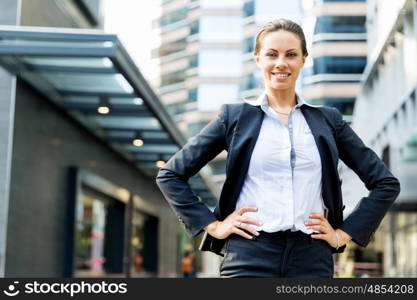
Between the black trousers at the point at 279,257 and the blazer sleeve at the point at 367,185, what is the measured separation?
0.53 feet

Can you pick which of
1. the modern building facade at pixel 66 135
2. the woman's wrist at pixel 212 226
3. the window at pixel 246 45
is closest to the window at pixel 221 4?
the window at pixel 246 45

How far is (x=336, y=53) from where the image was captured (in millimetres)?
69188

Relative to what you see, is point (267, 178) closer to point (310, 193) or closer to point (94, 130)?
point (310, 193)

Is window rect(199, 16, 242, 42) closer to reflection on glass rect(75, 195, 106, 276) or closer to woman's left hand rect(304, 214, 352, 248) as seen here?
reflection on glass rect(75, 195, 106, 276)

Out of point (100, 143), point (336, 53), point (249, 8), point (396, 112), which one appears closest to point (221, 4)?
point (249, 8)

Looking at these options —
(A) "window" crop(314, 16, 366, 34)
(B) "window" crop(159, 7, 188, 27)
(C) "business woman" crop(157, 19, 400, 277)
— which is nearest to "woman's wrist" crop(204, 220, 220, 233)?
(C) "business woman" crop(157, 19, 400, 277)

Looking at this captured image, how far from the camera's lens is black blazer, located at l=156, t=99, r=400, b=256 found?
281 centimetres

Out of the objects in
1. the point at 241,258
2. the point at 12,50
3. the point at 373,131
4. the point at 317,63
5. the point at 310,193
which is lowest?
the point at 241,258

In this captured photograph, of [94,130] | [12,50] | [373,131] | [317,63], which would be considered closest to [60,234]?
[94,130]

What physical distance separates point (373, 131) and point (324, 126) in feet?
113

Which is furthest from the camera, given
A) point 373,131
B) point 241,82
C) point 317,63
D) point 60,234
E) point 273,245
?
point 241,82

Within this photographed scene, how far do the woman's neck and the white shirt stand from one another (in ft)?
0.43

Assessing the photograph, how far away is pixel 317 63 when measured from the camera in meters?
71.4

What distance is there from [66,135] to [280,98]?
13999mm
